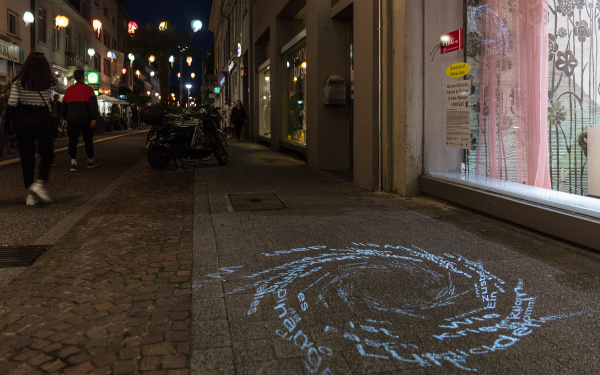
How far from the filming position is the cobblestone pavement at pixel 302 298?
8.45 ft

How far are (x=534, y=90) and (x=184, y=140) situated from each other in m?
7.23

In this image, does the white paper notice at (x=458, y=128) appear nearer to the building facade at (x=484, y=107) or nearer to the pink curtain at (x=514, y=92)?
the building facade at (x=484, y=107)

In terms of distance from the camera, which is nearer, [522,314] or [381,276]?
[522,314]

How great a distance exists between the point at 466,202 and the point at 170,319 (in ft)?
13.7

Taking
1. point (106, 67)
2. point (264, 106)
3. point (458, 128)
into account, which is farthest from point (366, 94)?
point (106, 67)

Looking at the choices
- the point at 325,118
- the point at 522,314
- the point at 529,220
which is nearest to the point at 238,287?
the point at 522,314

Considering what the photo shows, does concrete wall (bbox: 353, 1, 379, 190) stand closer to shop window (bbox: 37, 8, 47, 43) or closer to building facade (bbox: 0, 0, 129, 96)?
building facade (bbox: 0, 0, 129, 96)

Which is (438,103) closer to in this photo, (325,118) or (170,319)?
(325,118)

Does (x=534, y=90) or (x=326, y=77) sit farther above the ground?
(x=326, y=77)

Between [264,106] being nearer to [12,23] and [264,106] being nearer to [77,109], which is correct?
[77,109]

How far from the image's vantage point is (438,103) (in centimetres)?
721

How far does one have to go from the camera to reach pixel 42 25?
30.6 m

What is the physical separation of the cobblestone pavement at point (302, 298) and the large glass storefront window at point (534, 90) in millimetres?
918

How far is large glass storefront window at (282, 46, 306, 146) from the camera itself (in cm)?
1402
